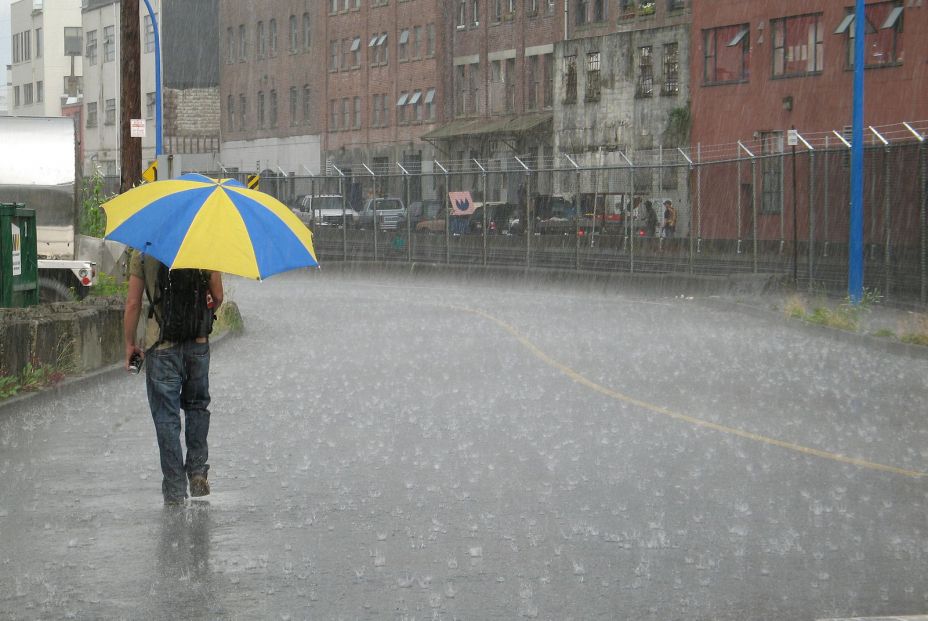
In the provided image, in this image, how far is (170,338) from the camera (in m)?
9.23

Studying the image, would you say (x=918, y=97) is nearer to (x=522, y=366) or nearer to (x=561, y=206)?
(x=561, y=206)

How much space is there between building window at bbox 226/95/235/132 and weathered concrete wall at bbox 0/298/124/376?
3205 inches

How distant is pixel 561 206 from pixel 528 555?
105 feet

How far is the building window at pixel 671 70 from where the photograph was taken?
60219 mm

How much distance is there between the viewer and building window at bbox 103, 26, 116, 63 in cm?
10419

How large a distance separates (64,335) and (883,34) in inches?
1529

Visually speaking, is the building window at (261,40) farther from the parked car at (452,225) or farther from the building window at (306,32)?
the parked car at (452,225)

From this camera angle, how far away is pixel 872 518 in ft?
28.8

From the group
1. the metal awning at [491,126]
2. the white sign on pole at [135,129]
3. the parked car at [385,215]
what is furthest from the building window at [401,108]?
the white sign on pole at [135,129]

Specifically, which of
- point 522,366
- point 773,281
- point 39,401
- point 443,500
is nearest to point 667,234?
point 773,281

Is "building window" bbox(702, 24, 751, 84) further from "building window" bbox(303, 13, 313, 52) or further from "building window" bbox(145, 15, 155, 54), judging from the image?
"building window" bbox(145, 15, 155, 54)

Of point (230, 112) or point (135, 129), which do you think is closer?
point (135, 129)

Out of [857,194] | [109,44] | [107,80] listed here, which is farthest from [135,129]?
[109,44]

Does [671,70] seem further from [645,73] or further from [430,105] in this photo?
[430,105]
